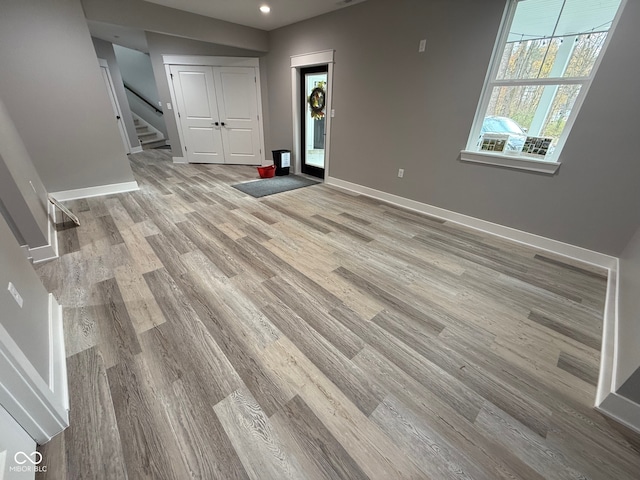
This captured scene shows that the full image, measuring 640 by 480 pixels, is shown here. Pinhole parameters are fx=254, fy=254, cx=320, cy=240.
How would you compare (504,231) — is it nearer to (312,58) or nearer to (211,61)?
(312,58)

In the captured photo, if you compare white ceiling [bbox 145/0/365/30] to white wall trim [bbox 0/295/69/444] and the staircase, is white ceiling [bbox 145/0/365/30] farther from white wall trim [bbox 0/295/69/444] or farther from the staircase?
the staircase

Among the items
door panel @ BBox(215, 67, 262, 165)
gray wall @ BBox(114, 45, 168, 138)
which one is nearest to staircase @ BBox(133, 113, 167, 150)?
gray wall @ BBox(114, 45, 168, 138)

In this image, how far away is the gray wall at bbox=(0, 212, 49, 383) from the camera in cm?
109

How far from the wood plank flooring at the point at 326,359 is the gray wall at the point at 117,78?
516 cm

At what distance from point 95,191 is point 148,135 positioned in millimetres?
5304

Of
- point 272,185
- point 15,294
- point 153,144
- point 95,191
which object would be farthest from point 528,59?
point 153,144

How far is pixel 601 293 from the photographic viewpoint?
2.18m

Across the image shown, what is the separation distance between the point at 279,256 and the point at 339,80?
10.5ft

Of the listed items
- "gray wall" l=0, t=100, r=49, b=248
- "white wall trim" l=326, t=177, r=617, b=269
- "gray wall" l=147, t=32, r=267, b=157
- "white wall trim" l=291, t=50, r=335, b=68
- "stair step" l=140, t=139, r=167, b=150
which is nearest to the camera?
"gray wall" l=0, t=100, r=49, b=248

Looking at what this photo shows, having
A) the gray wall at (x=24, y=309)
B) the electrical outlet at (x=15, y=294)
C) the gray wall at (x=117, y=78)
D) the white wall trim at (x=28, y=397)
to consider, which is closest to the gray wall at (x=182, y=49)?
the gray wall at (x=117, y=78)

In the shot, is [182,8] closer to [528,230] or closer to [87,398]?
[87,398]

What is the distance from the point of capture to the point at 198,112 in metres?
5.69

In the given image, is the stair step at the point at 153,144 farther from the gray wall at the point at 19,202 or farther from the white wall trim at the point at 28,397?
the white wall trim at the point at 28,397

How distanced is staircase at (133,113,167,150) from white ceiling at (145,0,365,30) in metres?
5.24
